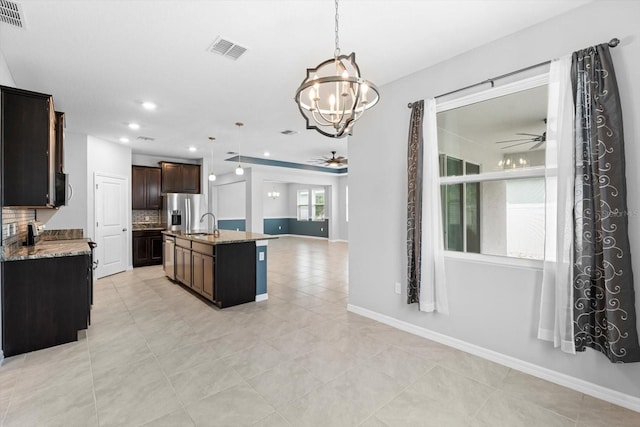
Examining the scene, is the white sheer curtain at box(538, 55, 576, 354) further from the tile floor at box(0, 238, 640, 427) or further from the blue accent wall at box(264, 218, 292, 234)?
the blue accent wall at box(264, 218, 292, 234)

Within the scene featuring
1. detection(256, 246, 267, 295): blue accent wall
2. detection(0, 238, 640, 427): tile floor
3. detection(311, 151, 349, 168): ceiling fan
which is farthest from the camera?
detection(311, 151, 349, 168): ceiling fan

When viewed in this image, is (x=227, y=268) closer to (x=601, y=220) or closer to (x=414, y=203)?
(x=414, y=203)

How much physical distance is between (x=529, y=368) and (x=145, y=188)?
8083 mm

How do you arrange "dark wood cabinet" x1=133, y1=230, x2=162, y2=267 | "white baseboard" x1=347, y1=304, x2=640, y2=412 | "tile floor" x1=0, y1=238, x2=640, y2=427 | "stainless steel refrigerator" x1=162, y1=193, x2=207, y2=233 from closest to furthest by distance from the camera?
"tile floor" x1=0, y1=238, x2=640, y2=427 → "white baseboard" x1=347, y1=304, x2=640, y2=412 → "dark wood cabinet" x1=133, y1=230, x2=162, y2=267 → "stainless steel refrigerator" x1=162, y1=193, x2=207, y2=233

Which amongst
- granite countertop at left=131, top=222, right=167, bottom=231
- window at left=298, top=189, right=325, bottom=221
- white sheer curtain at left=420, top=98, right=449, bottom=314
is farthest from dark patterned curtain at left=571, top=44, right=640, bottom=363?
window at left=298, top=189, right=325, bottom=221

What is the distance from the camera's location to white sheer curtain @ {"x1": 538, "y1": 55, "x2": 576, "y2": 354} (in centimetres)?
221

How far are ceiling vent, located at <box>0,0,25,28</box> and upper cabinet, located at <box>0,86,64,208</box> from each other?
686 mm

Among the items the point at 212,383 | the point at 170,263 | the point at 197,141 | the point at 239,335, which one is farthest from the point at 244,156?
the point at 212,383

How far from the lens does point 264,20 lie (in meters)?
2.42

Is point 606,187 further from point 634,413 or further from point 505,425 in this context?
point 505,425

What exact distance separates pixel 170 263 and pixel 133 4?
14.6 ft

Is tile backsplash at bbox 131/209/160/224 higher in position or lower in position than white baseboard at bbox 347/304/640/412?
higher

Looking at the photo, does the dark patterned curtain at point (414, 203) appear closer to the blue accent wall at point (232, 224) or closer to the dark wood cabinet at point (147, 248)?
the dark wood cabinet at point (147, 248)

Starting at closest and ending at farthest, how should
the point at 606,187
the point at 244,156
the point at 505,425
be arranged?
1. the point at 505,425
2. the point at 606,187
3. the point at 244,156
